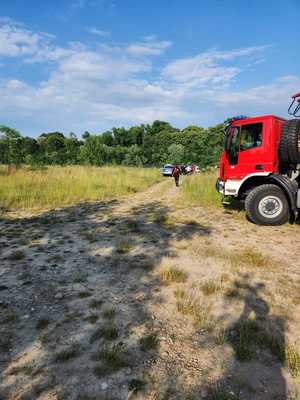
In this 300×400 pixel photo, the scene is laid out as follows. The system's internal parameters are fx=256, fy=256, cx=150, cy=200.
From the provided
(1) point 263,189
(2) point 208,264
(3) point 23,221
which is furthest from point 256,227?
(3) point 23,221

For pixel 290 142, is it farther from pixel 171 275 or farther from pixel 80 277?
pixel 80 277

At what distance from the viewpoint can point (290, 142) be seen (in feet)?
20.8

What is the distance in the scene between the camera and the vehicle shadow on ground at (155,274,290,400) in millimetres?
1916

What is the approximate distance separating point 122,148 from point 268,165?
51378 millimetres

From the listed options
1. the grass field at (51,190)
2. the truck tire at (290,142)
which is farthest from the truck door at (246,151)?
the grass field at (51,190)

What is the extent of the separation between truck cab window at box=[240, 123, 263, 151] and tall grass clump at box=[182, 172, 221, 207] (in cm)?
289

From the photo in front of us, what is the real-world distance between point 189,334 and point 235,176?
18.4 feet

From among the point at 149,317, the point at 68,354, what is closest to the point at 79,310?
the point at 68,354

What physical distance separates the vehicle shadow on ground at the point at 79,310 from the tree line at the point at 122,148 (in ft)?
23.2

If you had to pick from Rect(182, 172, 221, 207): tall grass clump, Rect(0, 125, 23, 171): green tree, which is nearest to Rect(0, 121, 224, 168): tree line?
Rect(0, 125, 23, 171): green tree

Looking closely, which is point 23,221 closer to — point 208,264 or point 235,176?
point 208,264

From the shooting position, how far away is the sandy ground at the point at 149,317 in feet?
6.60

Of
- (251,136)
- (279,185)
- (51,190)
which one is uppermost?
(251,136)

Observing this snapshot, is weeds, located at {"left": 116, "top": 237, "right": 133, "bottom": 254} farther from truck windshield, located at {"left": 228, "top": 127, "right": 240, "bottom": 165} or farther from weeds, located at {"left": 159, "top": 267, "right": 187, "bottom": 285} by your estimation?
truck windshield, located at {"left": 228, "top": 127, "right": 240, "bottom": 165}
